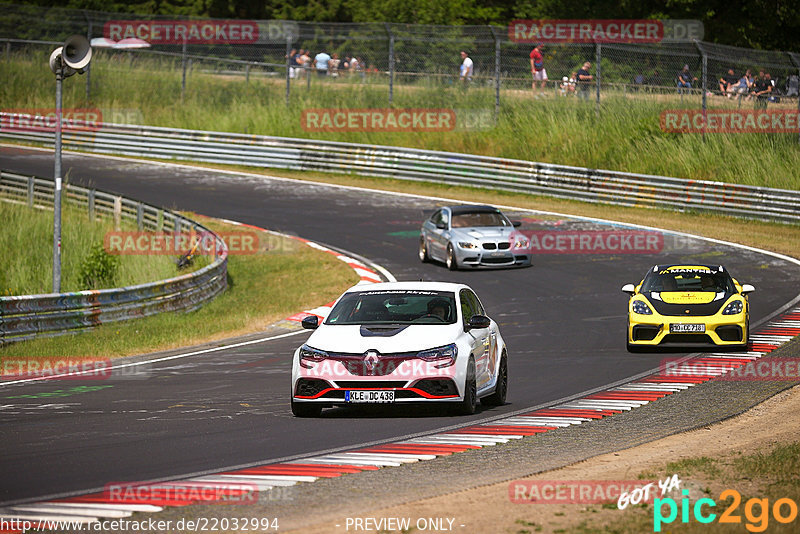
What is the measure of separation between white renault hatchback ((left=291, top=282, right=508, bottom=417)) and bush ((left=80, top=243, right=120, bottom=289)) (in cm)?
1388

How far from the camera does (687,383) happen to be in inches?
591

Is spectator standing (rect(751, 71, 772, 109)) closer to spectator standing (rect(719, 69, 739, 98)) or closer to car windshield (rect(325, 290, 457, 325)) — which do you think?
spectator standing (rect(719, 69, 739, 98))

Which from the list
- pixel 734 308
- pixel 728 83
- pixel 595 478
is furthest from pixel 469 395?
pixel 728 83

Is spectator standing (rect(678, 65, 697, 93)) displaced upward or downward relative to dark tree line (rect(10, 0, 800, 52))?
downward

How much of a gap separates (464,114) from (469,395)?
30.1 m

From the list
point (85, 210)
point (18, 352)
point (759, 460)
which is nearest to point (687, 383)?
point (759, 460)

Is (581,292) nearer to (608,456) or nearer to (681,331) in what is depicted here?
(681,331)

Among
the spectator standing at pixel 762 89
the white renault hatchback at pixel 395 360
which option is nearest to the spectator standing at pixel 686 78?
the spectator standing at pixel 762 89

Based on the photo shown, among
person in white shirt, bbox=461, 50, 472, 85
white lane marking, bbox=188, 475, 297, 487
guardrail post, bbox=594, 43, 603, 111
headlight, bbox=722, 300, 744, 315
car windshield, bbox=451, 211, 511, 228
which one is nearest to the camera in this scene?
white lane marking, bbox=188, 475, 297, 487

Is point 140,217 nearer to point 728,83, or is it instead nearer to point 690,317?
point 690,317

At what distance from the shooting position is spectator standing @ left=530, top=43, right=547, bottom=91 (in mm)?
37219

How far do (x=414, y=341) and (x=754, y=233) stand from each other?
20601 mm

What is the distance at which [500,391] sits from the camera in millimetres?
13438

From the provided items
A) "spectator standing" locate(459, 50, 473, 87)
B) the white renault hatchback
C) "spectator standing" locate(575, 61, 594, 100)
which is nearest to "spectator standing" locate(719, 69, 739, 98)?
"spectator standing" locate(575, 61, 594, 100)
